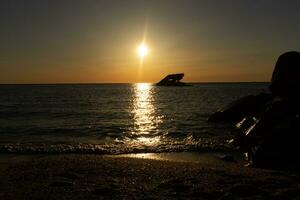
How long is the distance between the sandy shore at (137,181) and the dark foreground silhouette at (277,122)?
117cm

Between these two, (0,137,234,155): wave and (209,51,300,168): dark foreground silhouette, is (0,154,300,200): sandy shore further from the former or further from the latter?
(0,137,234,155): wave

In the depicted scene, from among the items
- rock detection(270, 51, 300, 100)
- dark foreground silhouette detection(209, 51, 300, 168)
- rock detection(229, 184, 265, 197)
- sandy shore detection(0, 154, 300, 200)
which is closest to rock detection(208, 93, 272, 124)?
dark foreground silhouette detection(209, 51, 300, 168)

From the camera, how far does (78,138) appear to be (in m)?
22.9

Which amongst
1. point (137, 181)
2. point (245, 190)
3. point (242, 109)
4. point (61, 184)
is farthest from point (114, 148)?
point (242, 109)

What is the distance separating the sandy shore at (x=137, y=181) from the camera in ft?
31.5

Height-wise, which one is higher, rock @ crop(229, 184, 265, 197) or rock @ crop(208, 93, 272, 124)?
rock @ crop(208, 93, 272, 124)

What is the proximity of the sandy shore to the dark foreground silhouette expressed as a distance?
117 cm

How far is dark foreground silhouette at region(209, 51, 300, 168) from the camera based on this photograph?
13.7 meters

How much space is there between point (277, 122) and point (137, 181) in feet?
34.2

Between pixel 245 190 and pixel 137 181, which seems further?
pixel 137 181

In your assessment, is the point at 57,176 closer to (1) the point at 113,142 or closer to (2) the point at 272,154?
(2) the point at 272,154

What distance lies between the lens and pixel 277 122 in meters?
19.0

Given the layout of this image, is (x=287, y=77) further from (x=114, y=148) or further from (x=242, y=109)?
(x=242, y=109)

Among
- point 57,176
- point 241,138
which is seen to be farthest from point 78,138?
point 57,176
